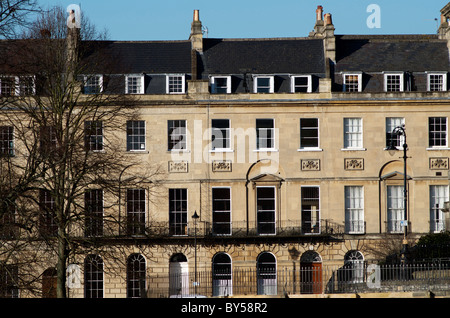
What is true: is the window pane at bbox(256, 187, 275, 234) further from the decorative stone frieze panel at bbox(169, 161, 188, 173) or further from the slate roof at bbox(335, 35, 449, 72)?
the slate roof at bbox(335, 35, 449, 72)

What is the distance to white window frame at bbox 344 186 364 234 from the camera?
53.8 m

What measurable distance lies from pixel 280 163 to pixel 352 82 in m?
6.91

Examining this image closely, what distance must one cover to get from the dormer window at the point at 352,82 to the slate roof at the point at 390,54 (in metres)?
0.68

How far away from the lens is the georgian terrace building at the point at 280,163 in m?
53.2

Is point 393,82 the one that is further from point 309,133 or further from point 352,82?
point 309,133

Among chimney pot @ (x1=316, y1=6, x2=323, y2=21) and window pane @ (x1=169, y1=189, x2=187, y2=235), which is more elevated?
chimney pot @ (x1=316, y1=6, x2=323, y2=21)

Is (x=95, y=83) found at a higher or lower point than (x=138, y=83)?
lower

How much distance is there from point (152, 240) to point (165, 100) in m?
8.54

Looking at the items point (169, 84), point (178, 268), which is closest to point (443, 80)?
point (169, 84)

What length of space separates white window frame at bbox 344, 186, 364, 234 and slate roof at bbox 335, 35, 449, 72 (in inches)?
305

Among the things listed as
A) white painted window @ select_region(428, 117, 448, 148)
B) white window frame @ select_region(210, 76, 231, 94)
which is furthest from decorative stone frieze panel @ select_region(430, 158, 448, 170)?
white window frame @ select_region(210, 76, 231, 94)

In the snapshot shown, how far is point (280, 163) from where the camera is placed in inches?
2138

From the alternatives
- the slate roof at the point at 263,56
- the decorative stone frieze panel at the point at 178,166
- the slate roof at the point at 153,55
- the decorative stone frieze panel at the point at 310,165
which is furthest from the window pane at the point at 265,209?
the slate roof at the point at 153,55
